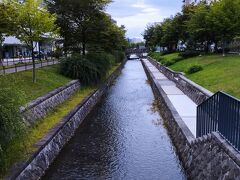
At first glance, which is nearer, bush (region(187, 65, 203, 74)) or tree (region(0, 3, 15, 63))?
tree (region(0, 3, 15, 63))

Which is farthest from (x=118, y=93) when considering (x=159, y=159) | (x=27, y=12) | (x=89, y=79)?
(x=159, y=159)

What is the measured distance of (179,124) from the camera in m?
13.9

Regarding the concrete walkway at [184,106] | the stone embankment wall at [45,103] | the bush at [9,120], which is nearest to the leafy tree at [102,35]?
the stone embankment wall at [45,103]

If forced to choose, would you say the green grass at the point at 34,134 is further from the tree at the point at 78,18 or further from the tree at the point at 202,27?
the tree at the point at 202,27

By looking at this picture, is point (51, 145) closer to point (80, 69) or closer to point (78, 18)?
point (80, 69)

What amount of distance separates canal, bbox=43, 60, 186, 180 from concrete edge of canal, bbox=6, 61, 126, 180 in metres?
0.28

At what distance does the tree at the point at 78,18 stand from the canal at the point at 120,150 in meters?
13.2

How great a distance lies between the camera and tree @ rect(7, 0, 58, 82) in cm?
1961

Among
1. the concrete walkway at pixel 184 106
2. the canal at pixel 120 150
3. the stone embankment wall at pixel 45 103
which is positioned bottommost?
the canal at pixel 120 150

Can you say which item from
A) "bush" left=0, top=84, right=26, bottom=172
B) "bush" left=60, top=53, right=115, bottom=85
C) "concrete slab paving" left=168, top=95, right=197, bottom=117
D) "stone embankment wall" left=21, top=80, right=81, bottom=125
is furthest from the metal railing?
"bush" left=60, top=53, right=115, bottom=85

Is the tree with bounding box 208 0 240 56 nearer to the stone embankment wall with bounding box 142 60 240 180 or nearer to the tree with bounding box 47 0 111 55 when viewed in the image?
the tree with bounding box 47 0 111 55

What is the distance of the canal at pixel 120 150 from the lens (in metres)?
11.6

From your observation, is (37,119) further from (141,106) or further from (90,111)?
(141,106)

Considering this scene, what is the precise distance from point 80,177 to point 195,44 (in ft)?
124
